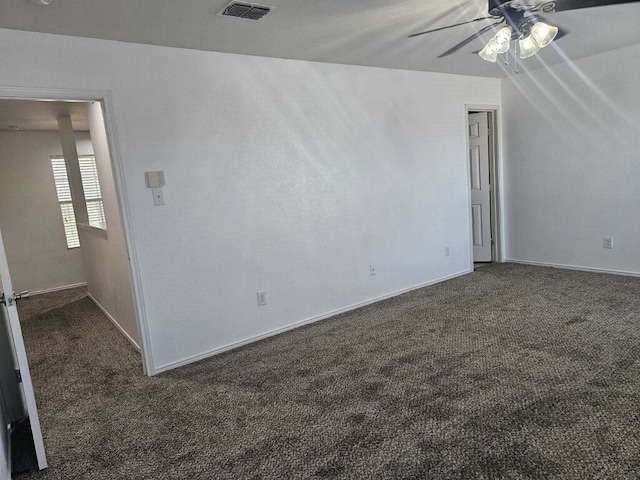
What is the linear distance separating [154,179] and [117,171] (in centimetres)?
24

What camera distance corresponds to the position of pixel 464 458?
186 centimetres

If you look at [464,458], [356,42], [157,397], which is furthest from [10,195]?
[464,458]

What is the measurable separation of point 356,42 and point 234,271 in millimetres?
2040

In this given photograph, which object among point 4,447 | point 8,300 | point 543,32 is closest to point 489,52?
point 543,32

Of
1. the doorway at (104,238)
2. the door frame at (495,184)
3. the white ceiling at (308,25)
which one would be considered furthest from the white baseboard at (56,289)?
the door frame at (495,184)

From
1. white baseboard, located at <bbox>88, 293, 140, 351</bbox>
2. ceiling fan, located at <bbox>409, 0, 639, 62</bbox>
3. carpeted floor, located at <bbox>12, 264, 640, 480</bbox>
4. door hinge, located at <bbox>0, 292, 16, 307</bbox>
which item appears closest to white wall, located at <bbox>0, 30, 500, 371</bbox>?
carpeted floor, located at <bbox>12, 264, 640, 480</bbox>

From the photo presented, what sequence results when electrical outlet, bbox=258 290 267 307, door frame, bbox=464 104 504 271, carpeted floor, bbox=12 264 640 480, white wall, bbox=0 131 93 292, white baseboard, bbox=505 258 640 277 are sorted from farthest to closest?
white wall, bbox=0 131 93 292
door frame, bbox=464 104 504 271
white baseboard, bbox=505 258 640 277
electrical outlet, bbox=258 290 267 307
carpeted floor, bbox=12 264 640 480

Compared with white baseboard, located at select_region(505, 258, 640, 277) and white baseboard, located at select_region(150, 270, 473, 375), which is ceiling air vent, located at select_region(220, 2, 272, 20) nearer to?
white baseboard, located at select_region(150, 270, 473, 375)

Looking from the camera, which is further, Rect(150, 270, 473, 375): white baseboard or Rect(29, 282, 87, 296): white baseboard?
Rect(29, 282, 87, 296): white baseboard

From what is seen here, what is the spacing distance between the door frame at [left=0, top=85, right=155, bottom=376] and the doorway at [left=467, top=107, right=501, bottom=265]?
13.2 feet

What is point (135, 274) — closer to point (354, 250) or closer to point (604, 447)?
point (354, 250)

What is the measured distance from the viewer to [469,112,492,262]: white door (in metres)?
5.51

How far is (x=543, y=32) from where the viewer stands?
243 centimetres

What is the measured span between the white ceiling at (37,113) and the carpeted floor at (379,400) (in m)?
2.37
